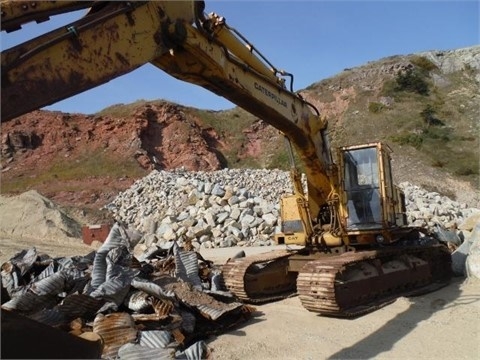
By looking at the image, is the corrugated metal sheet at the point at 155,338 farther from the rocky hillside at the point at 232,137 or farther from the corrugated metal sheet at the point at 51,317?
the rocky hillside at the point at 232,137

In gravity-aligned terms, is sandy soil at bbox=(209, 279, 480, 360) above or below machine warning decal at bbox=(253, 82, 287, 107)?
below

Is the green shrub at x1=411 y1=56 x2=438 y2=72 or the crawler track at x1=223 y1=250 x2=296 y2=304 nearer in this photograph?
the crawler track at x1=223 y1=250 x2=296 y2=304

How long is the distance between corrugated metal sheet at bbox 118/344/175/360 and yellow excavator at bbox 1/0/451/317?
2622 mm

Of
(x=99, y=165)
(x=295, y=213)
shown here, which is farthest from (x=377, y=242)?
(x=99, y=165)

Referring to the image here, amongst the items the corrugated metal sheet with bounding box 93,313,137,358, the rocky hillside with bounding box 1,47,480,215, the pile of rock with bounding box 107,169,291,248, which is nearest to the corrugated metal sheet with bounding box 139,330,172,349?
the corrugated metal sheet with bounding box 93,313,137,358

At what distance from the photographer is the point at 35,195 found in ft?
75.5

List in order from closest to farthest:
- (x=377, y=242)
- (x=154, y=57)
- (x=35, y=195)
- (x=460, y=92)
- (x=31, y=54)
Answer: (x=31, y=54) < (x=154, y=57) < (x=377, y=242) < (x=35, y=195) < (x=460, y=92)

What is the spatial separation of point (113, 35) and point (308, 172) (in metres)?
5.32

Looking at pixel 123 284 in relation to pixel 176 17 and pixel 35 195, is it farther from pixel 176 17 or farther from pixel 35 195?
pixel 35 195

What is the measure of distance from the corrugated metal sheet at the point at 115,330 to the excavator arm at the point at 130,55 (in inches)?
111

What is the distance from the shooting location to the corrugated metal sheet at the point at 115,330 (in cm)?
561

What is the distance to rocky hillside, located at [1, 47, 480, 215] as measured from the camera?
122 ft

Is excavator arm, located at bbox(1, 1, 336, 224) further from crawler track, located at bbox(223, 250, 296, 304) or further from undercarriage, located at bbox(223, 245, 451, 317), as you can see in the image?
crawler track, located at bbox(223, 250, 296, 304)

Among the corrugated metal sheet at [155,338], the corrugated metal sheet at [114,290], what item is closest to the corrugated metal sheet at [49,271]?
the corrugated metal sheet at [114,290]
